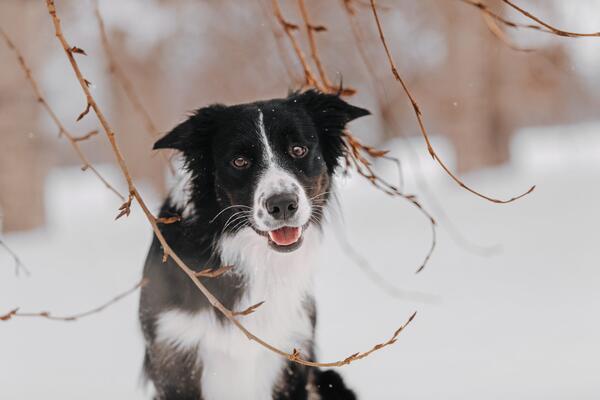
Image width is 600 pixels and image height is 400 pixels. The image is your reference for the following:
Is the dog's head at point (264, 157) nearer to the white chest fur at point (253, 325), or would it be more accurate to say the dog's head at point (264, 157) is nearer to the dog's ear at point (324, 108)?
the dog's ear at point (324, 108)

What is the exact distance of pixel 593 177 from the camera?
12.7 m

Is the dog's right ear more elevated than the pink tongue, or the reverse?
the dog's right ear

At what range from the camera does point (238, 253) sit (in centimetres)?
345

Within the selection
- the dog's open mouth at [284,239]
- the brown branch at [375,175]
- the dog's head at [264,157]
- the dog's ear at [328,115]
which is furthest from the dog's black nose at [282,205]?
the dog's ear at [328,115]

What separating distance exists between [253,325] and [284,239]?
55 centimetres

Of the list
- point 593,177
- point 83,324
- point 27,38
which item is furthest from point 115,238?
point 593,177

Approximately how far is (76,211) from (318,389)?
14155mm

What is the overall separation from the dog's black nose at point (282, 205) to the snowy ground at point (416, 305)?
0.99 m

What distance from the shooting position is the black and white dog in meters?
3.24

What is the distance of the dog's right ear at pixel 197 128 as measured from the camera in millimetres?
3254

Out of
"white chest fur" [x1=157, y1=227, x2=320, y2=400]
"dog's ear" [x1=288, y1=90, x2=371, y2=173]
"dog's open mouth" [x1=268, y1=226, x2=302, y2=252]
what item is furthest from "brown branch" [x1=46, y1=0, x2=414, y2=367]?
"dog's ear" [x1=288, y1=90, x2=371, y2=173]

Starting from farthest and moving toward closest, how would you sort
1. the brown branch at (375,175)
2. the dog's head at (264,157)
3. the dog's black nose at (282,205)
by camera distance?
the dog's head at (264,157)
the dog's black nose at (282,205)
the brown branch at (375,175)

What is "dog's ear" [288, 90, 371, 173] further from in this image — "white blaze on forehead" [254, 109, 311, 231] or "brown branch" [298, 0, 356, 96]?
"white blaze on forehead" [254, 109, 311, 231]

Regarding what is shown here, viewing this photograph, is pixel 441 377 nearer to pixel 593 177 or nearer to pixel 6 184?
pixel 6 184
